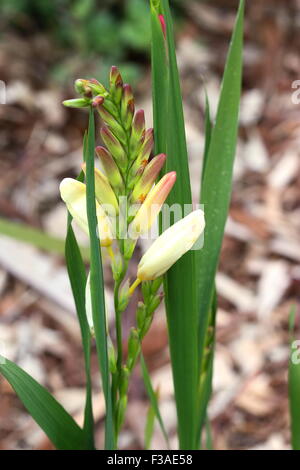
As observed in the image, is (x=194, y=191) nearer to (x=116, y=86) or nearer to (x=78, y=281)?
(x=78, y=281)

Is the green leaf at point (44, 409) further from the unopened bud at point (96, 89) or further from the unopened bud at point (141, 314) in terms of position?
the unopened bud at point (96, 89)

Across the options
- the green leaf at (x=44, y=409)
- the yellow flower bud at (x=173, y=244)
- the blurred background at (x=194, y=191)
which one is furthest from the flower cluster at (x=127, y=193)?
the blurred background at (x=194, y=191)

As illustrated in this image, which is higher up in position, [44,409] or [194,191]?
[194,191]

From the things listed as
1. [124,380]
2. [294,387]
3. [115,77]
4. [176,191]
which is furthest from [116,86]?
[294,387]

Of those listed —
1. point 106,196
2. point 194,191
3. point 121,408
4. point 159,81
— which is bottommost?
point 121,408

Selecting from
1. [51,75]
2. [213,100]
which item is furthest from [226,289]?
[51,75]

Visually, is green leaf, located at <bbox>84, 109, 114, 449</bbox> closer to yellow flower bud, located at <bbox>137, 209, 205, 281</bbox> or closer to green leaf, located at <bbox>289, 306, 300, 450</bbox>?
yellow flower bud, located at <bbox>137, 209, 205, 281</bbox>
